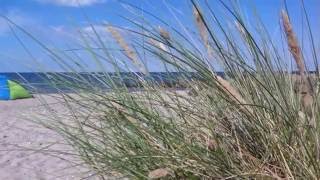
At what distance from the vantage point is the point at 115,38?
1.62 meters

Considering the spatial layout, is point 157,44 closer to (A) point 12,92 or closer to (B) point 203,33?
(B) point 203,33

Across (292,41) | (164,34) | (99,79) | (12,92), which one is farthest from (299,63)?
(12,92)

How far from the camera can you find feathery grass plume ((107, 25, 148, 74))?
1.61 metres

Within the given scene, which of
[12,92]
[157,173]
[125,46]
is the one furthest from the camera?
[12,92]

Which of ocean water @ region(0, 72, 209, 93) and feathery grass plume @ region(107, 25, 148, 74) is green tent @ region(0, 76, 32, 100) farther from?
feathery grass plume @ region(107, 25, 148, 74)

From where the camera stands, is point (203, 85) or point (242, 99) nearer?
point (242, 99)

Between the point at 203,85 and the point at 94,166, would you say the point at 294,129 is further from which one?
the point at 94,166

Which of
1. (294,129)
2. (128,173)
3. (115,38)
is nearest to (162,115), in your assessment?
(128,173)

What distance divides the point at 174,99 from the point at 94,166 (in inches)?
13.3

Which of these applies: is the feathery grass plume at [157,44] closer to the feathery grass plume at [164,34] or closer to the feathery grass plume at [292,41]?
the feathery grass plume at [164,34]

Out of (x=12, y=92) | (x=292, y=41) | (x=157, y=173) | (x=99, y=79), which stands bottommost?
(x=157, y=173)

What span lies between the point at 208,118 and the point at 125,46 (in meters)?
0.41

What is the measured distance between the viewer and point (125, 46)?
5.32 feet

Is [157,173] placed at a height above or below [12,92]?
below
